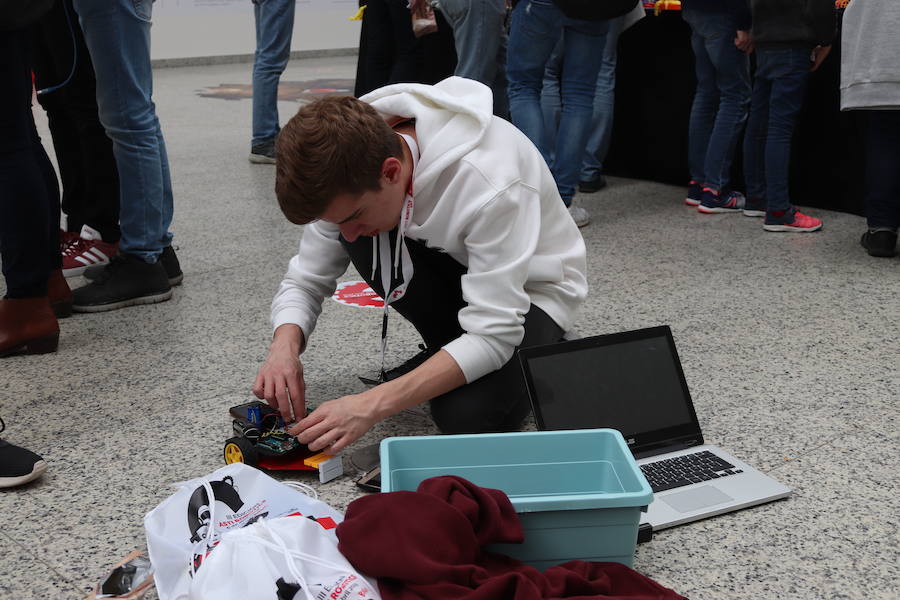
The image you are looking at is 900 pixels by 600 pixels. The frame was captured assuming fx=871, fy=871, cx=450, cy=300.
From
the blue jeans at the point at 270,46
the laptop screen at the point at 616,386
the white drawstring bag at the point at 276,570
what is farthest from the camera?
the blue jeans at the point at 270,46

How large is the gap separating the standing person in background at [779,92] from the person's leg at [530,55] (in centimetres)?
69

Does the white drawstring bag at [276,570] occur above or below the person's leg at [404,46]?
below

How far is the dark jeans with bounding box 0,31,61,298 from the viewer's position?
1.90 m

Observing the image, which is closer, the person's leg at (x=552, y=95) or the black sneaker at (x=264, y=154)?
the person's leg at (x=552, y=95)

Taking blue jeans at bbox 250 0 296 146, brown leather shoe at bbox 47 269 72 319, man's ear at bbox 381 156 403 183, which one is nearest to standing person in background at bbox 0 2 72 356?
brown leather shoe at bbox 47 269 72 319

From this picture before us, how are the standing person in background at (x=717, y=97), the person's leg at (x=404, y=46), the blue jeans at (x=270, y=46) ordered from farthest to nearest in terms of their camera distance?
the blue jeans at (x=270, y=46), the person's leg at (x=404, y=46), the standing person in background at (x=717, y=97)

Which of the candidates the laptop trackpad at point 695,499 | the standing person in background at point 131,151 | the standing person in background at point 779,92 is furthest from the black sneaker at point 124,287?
the standing person in background at point 779,92

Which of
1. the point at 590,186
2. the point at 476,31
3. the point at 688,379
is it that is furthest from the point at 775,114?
the point at 688,379

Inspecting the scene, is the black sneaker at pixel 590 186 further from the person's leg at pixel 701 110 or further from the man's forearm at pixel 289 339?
the man's forearm at pixel 289 339

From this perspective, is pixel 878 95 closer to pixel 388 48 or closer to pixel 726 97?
pixel 726 97

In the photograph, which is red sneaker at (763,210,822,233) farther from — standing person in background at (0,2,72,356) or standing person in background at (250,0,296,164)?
standing person in background at (0,2,72,356)

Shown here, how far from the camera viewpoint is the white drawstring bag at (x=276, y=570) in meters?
1.04

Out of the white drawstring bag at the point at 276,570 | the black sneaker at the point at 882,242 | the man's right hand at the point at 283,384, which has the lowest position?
the black sneaker at the point at 882,242

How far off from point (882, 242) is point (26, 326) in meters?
2.54
